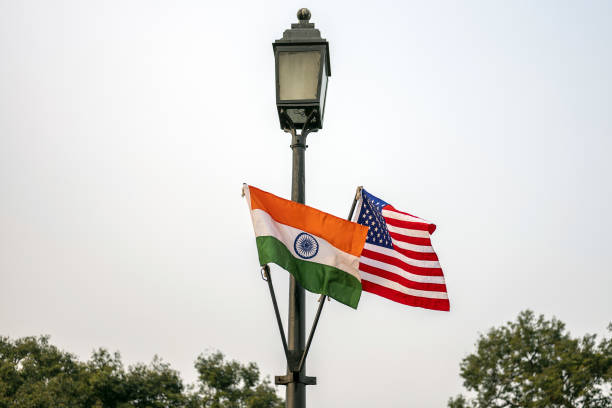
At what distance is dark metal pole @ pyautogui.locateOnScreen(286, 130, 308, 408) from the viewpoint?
5.70 metres

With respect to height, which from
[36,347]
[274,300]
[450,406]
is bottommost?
[274,300]

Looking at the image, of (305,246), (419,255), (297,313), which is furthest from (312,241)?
(419,255)

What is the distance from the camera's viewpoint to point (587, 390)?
142 ft

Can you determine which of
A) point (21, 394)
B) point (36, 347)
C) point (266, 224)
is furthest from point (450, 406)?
point (266, 224)

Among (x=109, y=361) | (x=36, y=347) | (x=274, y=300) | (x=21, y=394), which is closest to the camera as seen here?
(x=274, y=300)

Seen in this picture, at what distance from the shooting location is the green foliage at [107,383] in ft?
176

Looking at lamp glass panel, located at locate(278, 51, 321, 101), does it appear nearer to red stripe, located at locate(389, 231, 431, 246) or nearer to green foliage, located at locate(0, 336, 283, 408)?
red stripe, located at locate(389, 231, 431, 246)

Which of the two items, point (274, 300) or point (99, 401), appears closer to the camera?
point (274, 300)

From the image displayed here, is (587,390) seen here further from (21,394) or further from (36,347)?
(36,347)

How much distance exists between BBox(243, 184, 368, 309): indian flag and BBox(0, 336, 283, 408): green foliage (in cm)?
5006

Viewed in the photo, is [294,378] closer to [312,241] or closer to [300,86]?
[312,241]

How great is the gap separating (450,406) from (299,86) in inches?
1628

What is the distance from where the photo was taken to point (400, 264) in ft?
25.2

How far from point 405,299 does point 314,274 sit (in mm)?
1544
